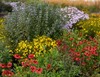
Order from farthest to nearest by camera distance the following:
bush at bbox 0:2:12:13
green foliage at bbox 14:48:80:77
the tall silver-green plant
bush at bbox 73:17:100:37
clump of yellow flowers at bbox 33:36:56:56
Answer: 1. bush at bbox 0:2:12:13
2. bush at bbox 73:17:100:37
3. the tall silver-green plant
4. clump of yellow flowers at bbox 33:36:56:56
5. green foliage at bbox 14:48:80:77

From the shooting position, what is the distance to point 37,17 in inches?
313

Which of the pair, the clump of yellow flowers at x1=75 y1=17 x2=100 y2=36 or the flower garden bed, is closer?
the flower garden bed

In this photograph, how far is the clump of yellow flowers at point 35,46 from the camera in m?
7.15

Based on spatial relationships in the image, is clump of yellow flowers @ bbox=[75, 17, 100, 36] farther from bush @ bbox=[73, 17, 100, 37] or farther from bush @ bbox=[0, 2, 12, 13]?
bush @ bbox=[0, 2, 12, 13]

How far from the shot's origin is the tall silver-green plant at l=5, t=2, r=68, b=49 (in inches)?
307

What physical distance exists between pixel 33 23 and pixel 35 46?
3.02ft

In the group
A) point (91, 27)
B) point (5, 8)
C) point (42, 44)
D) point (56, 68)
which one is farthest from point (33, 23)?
point (5, 8)

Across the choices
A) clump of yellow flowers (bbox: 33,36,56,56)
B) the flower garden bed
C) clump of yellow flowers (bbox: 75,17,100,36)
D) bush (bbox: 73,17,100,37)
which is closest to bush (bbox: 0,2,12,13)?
the flower garden bed

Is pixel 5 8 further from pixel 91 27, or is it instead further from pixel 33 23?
pixel 33 23

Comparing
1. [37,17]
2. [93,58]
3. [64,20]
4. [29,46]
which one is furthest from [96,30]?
[93,58]

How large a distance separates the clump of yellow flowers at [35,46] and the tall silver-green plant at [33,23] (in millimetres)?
354

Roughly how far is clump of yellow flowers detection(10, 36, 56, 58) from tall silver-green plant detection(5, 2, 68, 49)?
35cm

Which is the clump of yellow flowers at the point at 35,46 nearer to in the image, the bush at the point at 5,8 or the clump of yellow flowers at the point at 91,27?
the clump of yellow flowers at the point at 91,27

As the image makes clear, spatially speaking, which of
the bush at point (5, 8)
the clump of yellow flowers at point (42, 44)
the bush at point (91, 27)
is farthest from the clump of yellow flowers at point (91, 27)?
the bush at point (5, 8)
